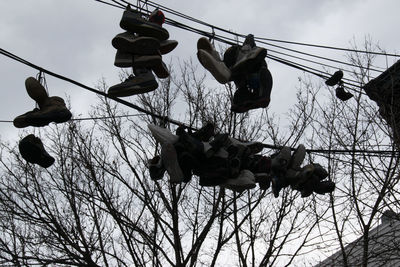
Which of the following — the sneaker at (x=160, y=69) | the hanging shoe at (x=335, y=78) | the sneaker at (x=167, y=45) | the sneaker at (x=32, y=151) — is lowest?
the sneaker at (x=32, y=151)

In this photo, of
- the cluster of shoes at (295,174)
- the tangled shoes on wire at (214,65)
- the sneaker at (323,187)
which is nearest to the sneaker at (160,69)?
the tangled shoes on wire at (214,65)

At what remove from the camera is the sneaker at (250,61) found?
264 cm

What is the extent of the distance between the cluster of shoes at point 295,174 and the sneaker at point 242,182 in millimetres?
401

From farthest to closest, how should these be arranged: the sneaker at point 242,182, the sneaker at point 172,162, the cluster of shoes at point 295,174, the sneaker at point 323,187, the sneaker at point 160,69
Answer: the sneaker at point 323,187 < the cluster of shoes at point 295,174 < the sneaker at point 160,69 < the sneaker at point 242,182 < the sneaker at point 172,162

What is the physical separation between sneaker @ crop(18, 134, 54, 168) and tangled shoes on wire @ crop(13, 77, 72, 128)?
0.09m

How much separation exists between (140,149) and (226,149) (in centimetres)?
405

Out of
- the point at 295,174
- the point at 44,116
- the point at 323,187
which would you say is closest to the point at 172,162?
the point at 44,116

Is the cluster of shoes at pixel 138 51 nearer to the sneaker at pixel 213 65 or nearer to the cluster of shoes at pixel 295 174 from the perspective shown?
the sneaker at pixel 213 65

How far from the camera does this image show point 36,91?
2.50m

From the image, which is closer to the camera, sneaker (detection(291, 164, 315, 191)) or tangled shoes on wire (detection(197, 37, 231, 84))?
tangled shoes on wire (detection(197, 37, 231, 84))

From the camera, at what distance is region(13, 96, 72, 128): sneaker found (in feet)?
7.83

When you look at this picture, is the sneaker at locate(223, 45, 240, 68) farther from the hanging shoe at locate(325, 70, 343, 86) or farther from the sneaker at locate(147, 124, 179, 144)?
the hanging shoe at locate(325, 70, 343, 86)

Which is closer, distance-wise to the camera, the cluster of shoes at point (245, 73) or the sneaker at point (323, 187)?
the cluster of shoes at point (245, 73)

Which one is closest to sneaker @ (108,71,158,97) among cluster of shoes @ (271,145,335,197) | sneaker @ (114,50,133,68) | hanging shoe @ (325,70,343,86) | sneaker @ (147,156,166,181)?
sneaker @ (114,50,133,68)
